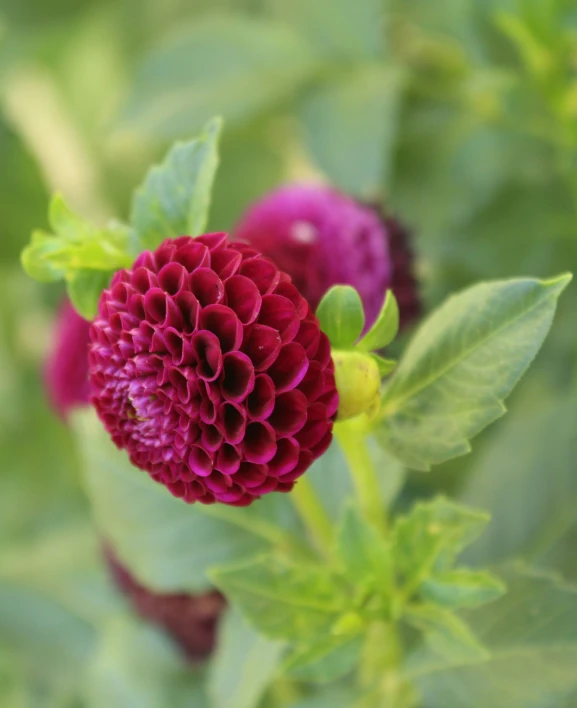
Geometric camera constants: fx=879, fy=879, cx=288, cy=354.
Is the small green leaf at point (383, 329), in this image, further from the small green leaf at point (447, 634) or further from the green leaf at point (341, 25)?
the green leaf at point (341, 25)

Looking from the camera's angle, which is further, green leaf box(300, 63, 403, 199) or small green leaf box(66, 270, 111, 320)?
green leaf box(300, 63, 403, 199)

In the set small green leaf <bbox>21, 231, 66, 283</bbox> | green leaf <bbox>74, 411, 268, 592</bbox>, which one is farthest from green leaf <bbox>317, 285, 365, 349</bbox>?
green leaf <bbox>74, 411, 268, 592</bbox>

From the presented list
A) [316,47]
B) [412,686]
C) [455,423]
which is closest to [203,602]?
[412,686]

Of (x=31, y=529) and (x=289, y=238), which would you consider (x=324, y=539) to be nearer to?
(x=289, y=238)

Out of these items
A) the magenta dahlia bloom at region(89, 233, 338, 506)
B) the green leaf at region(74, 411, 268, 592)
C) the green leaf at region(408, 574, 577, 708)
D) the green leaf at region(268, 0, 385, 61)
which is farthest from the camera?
the green leaf at region(268, 0, 385, 61)

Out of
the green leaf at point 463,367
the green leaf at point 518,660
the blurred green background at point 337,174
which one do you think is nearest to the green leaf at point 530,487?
the blurred green background at point 337,174

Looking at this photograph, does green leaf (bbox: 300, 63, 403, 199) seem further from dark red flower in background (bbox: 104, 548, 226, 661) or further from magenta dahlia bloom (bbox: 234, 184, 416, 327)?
dark red flower in background (bbox: 104, 548, 226, 661)

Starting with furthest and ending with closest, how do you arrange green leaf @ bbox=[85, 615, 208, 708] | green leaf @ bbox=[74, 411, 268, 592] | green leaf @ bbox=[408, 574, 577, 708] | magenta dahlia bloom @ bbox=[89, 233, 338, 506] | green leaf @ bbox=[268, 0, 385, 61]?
green leaf @ bbox=[268, 0, 385, 61] → green leaf @ bbox=[85, 615, 208, 708] → green leaf @ bbox=[74, 411, 268, 592] → green leaf @ bbox=[408, 574, 577, 708] → magenta dahlia bloom @ bbox=[89, 233, 338, 506]

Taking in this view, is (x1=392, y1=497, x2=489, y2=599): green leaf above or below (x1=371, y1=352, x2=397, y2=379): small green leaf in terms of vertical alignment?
Answer: below
